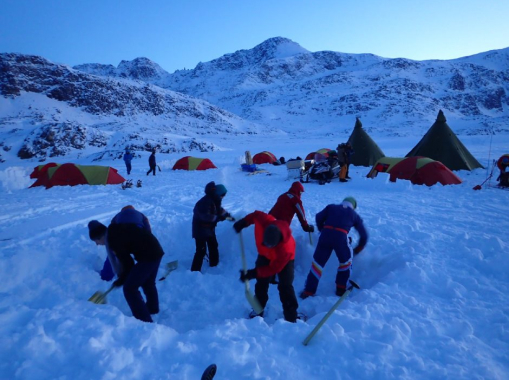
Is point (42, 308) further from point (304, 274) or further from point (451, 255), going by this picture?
point (451, 255)

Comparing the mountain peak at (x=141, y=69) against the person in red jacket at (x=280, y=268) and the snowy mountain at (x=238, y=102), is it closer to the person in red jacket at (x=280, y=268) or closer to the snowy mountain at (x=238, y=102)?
the snowy mountain at (x=238, y=102)

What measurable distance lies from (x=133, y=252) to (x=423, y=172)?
30.3 feet

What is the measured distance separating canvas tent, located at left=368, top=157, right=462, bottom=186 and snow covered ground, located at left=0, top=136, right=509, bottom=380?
58.7 inches

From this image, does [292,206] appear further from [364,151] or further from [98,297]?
[364,151]

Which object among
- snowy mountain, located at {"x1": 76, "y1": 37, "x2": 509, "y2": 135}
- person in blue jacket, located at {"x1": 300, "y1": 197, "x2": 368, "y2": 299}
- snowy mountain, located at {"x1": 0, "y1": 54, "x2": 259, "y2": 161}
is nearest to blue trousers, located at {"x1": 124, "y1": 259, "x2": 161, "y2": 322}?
person in blue jacket, located at {"x1": 300, "y1": 197, "x2": 368, "y2": 299}

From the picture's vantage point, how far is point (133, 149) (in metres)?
26.2

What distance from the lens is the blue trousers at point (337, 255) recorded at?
388cm

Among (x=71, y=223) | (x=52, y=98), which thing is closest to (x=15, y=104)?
(x=52, y=98)

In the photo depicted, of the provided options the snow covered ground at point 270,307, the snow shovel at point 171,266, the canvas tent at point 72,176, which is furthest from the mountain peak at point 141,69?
the snow shovel at point 171,266

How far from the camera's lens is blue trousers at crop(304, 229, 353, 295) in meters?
3.88

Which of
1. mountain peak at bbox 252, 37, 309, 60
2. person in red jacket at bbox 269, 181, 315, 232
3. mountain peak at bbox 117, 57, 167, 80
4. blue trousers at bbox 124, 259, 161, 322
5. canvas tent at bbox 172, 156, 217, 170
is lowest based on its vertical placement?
canvas tent at bbox 172, 156, 217, 170

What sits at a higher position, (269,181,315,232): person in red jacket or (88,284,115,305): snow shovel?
(269,181,315,232): person in red jacket

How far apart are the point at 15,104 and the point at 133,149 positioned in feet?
87.2

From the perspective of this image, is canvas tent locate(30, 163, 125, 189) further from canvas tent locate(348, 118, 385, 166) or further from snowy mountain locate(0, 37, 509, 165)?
snowy mountain locate(0, 37, 509, 165)
